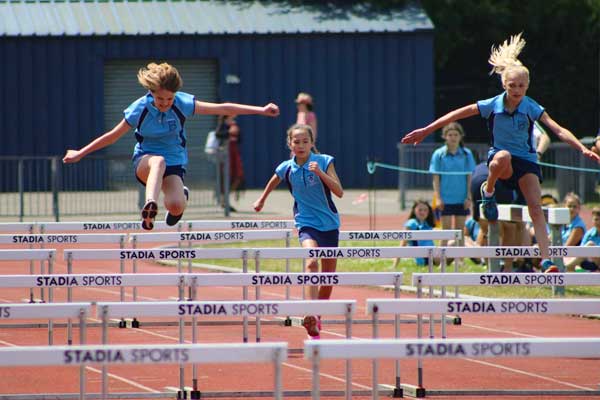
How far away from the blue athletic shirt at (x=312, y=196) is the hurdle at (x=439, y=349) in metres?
4.94

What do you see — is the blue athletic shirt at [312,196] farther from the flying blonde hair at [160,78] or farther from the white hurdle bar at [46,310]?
the white hurdle bar at [46,310]

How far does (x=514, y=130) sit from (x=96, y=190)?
→ 13.5 metres

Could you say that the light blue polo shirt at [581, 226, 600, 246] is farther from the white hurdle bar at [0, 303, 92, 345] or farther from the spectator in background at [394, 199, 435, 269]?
the white hurdle bar at [0, 303, 92, 345]

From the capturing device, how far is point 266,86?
98.0ft

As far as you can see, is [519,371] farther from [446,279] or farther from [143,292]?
[143,292]

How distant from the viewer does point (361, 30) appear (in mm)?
29953

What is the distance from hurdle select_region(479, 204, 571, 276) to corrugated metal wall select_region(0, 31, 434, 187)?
50.2 feet

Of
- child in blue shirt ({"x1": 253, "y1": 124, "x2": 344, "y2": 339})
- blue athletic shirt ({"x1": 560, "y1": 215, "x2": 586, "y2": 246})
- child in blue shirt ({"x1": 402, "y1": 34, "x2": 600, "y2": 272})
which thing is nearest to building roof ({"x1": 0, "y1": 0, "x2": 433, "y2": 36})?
blue athletic shirt ({"x1": 560, "y1": 215, "x2": 586, "y2": 246})

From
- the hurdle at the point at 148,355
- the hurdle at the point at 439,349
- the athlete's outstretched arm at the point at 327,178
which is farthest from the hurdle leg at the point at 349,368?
the athlete's outstretched arm at the point at 327,178

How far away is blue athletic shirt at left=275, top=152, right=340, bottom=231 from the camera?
436 inches

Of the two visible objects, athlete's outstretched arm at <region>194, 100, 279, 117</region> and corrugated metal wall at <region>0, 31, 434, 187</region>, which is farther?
corrugated metal wall at <region>0, 31, 434, 187</region>

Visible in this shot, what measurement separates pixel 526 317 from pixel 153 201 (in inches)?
193

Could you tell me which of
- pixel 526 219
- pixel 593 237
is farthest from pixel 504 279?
pixel 593 237

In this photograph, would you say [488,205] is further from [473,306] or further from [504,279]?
[473,306]
